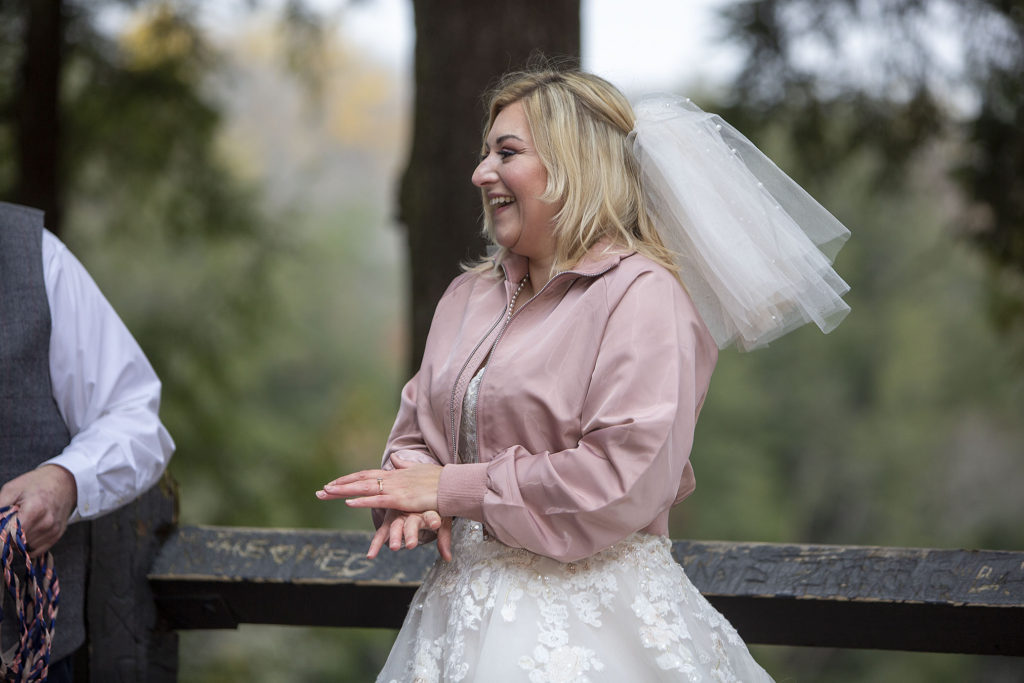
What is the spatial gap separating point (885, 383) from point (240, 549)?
22672mm

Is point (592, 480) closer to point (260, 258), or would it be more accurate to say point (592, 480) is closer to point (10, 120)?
point (10, 120)

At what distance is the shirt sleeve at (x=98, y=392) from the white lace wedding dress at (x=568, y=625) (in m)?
0.79

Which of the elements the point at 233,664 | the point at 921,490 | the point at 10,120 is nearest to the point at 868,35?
the point at 10,120

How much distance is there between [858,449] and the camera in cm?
2330

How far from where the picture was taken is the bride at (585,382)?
6.84 feet

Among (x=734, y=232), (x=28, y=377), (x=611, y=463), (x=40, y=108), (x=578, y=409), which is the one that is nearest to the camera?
(x=611, y=463)

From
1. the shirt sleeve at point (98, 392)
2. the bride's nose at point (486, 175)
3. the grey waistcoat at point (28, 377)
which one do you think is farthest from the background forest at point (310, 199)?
the grey waistcoat at point (28, 377)

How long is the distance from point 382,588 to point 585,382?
1029mm

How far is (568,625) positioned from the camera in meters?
2.14

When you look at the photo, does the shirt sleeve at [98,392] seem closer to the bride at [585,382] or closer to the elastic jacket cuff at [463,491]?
the bride at [585,382]

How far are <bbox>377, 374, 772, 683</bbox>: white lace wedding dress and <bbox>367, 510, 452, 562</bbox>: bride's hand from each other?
0.09 m

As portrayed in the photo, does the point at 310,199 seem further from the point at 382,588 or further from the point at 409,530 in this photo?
the point at 409,530

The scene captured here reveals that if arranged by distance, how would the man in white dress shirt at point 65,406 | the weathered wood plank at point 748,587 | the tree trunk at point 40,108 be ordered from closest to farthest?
the man in white dress shirt at point 65,406
the weathered wood plank at point 748,587
the tree trunk at point 40,108

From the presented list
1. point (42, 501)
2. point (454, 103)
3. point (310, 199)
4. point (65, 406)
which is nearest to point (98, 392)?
point (65, 406)
